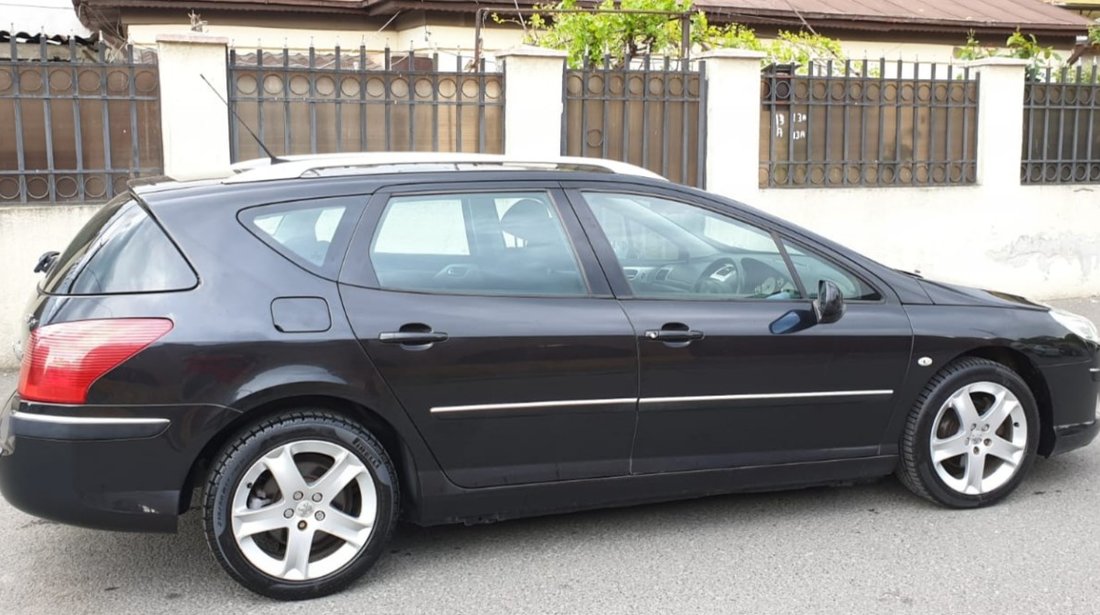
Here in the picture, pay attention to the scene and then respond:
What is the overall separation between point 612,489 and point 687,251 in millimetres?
1062

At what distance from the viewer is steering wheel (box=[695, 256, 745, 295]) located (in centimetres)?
472

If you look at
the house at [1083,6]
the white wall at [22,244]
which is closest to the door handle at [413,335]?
the white wall at [22,244]

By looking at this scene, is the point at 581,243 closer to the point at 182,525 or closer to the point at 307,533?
the point at 307,533

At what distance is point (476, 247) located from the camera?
445 centimetres

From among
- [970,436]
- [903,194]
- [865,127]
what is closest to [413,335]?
[970,436]

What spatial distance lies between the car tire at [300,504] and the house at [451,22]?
8.99 metres

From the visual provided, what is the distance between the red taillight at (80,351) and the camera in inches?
151

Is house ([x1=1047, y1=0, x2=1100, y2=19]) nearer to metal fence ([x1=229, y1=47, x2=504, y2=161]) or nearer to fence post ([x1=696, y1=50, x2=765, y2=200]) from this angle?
fence post ([x1=696, y1=50, x2=765, y2=200])

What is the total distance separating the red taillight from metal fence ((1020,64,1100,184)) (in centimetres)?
931

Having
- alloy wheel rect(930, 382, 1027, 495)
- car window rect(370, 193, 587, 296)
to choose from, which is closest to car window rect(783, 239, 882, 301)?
alloy wheel rect(930, 382, 1027, 495)

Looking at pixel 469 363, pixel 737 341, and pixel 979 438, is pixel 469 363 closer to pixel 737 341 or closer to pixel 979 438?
pixel 737 341

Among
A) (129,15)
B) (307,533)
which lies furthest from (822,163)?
(129,15)

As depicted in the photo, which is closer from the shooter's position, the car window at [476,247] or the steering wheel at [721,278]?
the car window at [476,247]

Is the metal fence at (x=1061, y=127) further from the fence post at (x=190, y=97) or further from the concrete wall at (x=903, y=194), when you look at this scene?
the fence post at (x=190, y=97)
